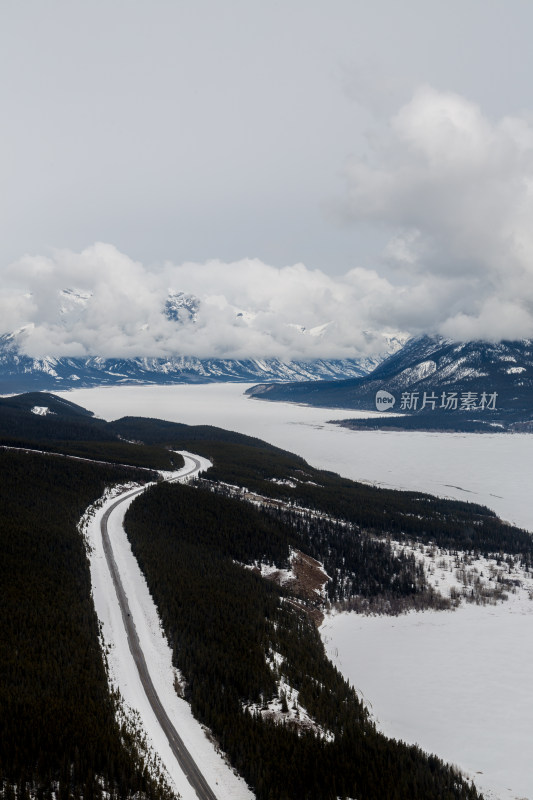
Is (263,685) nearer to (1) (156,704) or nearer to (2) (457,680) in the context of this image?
→ (1) (156,704)

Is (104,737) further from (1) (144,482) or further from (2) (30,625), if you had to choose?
(1) (144,482)

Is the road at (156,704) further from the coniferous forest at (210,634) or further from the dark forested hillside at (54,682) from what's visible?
the dark forested hillside at (54,682)

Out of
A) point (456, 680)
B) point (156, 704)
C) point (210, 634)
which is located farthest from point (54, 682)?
point (456, 680)

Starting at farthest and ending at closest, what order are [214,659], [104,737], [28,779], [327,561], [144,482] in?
[144,482]
[327,561]
[214,659]
[104,737]
[28,779]

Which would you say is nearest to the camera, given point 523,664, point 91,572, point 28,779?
point 28,779

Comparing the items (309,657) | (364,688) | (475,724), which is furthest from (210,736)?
(475,724)

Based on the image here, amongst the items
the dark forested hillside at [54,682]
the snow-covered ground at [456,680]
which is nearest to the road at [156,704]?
the dark forested hillside at [54,682]

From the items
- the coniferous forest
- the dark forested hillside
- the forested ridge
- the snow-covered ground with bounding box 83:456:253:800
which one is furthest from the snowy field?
the dark forested hillside
